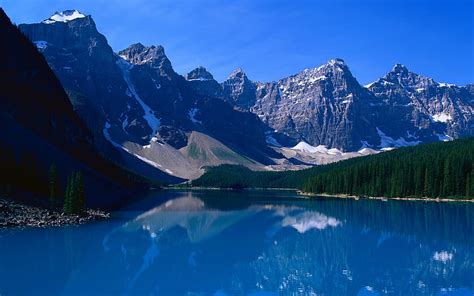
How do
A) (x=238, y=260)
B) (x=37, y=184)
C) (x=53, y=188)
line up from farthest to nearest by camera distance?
(x=37, y=184)
(x=53, y=188)
(x=238, y=260)

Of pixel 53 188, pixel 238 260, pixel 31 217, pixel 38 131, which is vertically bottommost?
pixel 238 260

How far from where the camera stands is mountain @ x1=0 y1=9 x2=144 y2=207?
269ft

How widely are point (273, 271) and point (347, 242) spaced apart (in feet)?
60.1

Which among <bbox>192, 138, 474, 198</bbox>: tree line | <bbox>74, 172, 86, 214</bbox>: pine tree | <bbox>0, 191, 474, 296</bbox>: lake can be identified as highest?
<bbox>192, 138, 474, 198</bbox>: tree line

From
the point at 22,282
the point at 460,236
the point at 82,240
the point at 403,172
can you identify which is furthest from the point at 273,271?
the point at 403,172

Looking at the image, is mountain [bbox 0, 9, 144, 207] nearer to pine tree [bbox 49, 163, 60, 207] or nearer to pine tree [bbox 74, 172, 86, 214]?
pine tree [bbox 49, 163, 60, 207]

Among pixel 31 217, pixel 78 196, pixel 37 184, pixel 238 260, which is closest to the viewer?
pixel 238 260

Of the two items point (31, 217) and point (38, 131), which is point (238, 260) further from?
point (38, 131)

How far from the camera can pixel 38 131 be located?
133 m

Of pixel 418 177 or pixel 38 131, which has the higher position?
pixel 38 131

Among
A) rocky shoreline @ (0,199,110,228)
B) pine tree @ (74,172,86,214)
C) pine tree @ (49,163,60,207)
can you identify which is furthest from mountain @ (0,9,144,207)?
rocky shoreline @ (0,199,110,228)

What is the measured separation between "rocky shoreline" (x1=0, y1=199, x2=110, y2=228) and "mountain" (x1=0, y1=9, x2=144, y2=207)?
1203cm

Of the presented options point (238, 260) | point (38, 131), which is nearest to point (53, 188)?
point (238, 260)

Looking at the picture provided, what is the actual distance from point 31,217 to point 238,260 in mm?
32403
